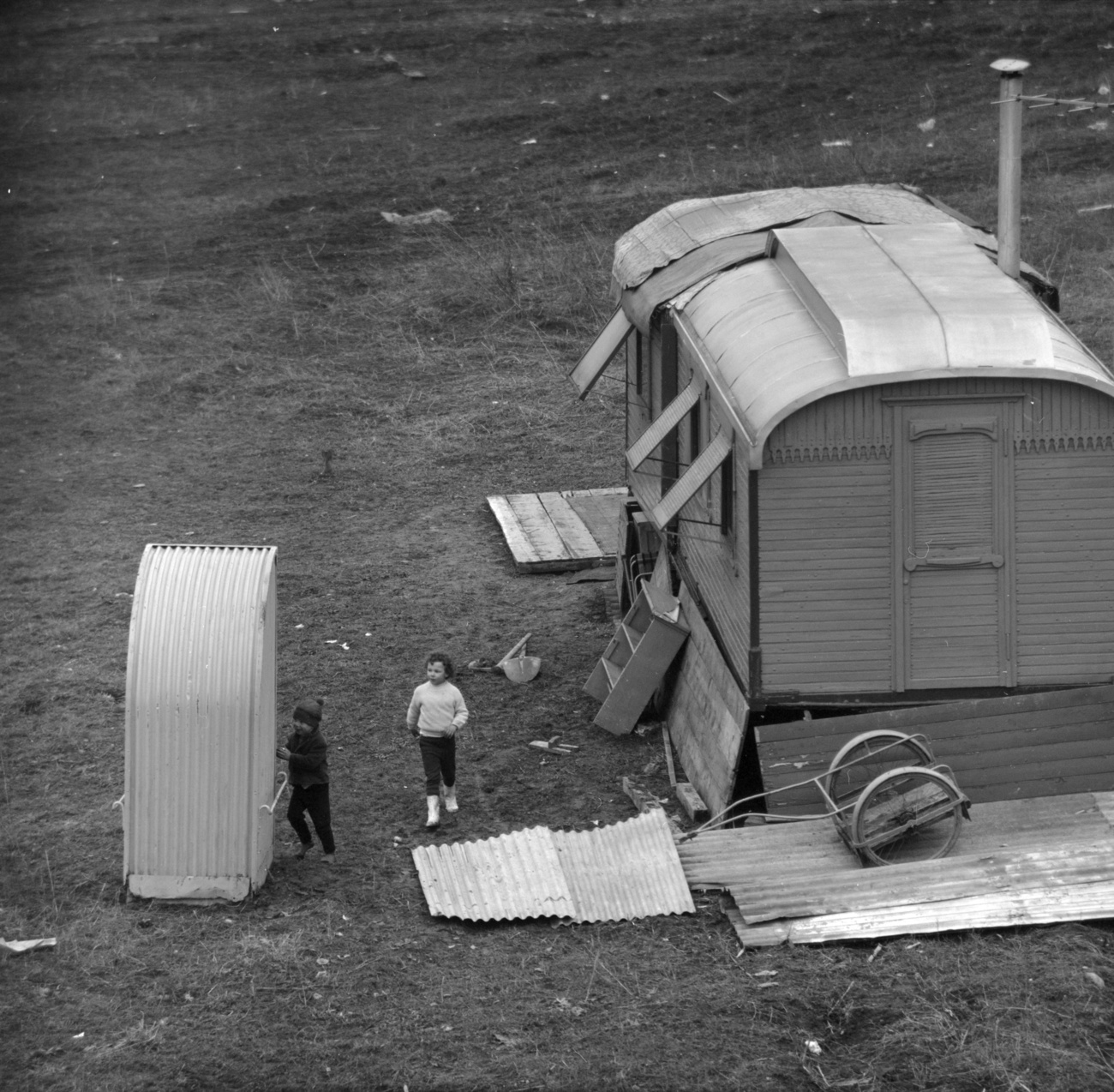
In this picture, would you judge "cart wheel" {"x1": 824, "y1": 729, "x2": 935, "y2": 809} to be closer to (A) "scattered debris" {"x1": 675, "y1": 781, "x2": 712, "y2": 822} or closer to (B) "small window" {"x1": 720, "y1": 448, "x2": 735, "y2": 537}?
(A) "scattered debris" {"x1": 675, "y1": 781, "x2": 712, "y2": 822}

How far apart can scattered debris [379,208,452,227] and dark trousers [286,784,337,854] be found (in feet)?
53.7

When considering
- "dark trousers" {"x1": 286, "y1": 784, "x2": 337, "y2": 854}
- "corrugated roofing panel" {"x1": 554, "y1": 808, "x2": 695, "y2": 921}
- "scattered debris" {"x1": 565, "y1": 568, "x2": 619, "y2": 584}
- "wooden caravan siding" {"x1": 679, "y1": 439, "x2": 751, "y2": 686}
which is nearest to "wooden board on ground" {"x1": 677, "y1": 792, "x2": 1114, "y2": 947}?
"corrugated roofing panel" {"x1": 554, "y1": 808, "x2": 695, "y2": 921}

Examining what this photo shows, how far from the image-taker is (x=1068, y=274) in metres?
21.5

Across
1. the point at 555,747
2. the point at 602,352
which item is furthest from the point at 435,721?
the point at 602,352

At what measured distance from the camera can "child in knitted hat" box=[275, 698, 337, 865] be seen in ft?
31.8

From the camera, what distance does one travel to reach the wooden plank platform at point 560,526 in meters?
15.7

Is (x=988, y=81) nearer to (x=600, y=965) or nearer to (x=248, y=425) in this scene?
(x=248, y=425)

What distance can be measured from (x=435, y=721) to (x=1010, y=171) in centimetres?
543

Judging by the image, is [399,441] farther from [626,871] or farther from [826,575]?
[626,871]

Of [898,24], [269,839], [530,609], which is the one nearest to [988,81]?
[898,24]

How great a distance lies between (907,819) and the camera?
9.34 metres

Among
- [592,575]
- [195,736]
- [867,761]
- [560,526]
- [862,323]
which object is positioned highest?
[862,323]

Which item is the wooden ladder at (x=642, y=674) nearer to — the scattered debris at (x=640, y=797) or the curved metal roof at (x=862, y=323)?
the scattered debris at (x=640, y=797)

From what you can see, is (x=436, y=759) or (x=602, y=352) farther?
(x=602, y=352)
